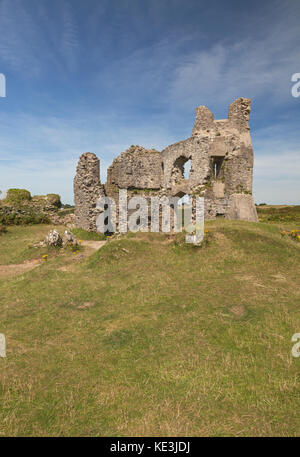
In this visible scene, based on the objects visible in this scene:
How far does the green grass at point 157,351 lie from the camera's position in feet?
11.6

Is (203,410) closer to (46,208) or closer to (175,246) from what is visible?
(175,246)

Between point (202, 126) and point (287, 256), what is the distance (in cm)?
1379

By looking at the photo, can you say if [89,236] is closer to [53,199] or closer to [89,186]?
[89,186]

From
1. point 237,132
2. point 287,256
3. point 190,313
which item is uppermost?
point 237,132

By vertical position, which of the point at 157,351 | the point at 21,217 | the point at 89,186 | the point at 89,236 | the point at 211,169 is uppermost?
the point at 211,169

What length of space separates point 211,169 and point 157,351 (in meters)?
17.2

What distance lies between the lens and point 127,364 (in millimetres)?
4773

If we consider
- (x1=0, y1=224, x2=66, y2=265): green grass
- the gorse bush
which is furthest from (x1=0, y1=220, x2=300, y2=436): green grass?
the gorse bush

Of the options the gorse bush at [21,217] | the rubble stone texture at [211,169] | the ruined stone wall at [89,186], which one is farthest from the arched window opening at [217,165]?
the gorse bush at [21,217]

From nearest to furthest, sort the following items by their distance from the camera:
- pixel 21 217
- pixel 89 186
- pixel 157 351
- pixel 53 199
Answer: pixel 157 351 → pixel 89 186 → pixel 21 217 → pixel 53 199

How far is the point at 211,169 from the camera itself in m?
19.9

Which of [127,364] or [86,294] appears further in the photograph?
[86,294]

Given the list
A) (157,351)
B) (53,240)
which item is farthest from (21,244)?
(157,351)
